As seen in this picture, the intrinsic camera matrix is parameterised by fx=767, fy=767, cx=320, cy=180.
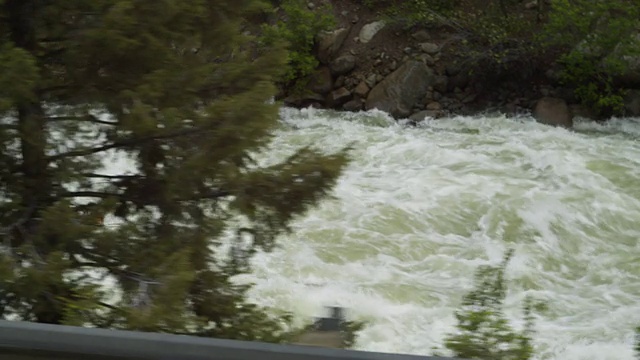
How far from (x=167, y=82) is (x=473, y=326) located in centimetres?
230

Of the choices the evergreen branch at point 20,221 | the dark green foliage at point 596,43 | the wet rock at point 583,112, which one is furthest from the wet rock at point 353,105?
the evergreen branch at point 20,221

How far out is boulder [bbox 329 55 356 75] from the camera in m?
16.2

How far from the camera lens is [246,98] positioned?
4699 millimetres

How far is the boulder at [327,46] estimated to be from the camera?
54.3ft

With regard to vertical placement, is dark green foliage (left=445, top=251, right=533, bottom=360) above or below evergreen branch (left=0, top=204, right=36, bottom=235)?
below

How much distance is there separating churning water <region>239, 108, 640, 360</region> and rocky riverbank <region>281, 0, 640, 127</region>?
1745 millimetres

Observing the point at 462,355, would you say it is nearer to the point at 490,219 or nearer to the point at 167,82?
the point at 167,82

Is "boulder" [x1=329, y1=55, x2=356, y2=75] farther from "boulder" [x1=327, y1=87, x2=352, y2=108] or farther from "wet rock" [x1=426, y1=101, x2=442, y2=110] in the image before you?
"wet rock" [x1=426, y1=101, x2=442, y2=110]

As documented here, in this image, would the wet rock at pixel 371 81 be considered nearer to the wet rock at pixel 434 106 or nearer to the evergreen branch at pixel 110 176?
the wet rock at pixel 434 106

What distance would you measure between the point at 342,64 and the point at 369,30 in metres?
1.46

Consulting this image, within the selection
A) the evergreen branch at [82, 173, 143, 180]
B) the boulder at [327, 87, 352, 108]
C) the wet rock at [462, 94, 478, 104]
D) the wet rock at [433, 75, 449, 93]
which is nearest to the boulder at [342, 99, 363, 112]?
the boulder at [327, 87, 352, 108]

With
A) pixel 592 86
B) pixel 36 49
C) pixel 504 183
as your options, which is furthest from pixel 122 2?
pixel 592 86

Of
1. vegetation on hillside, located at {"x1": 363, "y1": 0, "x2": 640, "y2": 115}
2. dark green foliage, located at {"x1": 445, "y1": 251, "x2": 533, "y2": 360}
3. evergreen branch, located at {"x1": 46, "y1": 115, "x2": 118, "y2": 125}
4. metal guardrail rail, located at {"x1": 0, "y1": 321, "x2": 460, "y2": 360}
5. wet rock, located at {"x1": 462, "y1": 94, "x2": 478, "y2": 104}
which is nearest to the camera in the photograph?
metal guardrail rail, located at {"x1": 0, "y1": 321, "x2": 460, "y2": 360}

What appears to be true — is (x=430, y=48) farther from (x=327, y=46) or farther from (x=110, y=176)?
(x=110, y=176)
